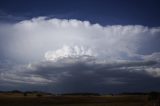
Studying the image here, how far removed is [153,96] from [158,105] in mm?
39581

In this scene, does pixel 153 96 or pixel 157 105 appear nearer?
pixel 157 105

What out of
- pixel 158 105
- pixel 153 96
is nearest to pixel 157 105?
pixel 158 105

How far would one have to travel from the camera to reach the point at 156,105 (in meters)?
60.7

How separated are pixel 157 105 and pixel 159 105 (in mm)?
467

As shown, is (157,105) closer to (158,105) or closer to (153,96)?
(158,105)

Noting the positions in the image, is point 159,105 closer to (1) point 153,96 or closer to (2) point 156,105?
(2) point 156,105

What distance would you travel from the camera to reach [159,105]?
202 feet

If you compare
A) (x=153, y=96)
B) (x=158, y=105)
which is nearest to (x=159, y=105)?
(x=158, y=105)

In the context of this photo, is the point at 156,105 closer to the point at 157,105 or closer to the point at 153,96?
the point at 157,105

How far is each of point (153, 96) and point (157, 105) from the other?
3976 centimetres

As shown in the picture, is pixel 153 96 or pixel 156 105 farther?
pixel 153 96

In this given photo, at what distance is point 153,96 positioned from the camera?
99812mm

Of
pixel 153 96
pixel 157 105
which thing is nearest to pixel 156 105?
pixel 157 105

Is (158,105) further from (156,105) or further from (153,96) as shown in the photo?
(153,96)
